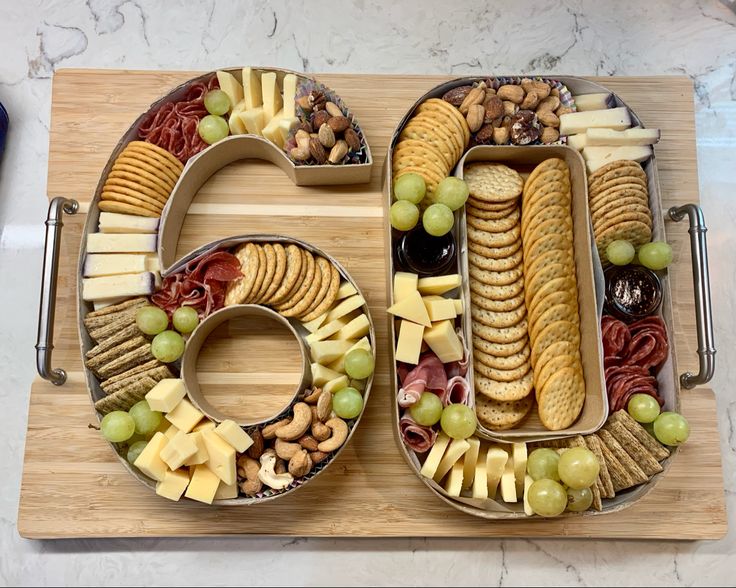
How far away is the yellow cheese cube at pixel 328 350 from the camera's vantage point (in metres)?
1.71

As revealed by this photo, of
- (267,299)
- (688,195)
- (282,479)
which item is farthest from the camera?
(688,195)

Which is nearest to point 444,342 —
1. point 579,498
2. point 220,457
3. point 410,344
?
point 410,344

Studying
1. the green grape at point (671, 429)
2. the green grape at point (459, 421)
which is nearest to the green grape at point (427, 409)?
the green grape at point (459, 421)

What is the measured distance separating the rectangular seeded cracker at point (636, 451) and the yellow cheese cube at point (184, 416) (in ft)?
3.71

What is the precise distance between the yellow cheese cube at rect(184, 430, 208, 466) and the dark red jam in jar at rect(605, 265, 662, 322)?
3.95 ft

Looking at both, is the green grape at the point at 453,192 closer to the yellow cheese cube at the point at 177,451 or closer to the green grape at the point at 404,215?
the green grape at the point at 404,215

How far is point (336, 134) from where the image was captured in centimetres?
188

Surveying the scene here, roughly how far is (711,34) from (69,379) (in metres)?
2.48

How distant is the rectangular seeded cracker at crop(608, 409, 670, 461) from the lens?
5.69 feet

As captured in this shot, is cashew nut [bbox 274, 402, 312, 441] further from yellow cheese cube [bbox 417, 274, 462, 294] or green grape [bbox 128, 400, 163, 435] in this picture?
yellow cheese cube [bbox 417, 274, 462, 294]

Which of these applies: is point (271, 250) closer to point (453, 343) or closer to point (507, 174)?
point (453, 343)

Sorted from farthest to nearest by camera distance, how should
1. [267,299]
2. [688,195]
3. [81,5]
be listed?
[81,5]
[688,195]
[267,299]

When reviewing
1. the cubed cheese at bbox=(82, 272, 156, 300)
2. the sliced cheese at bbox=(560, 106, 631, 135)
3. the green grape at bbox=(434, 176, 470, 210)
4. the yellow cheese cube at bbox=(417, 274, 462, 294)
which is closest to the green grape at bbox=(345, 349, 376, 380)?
the yellow cheese cube at bbox=(417, 274, 462, 294)

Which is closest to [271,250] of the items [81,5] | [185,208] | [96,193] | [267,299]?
[267,299]
